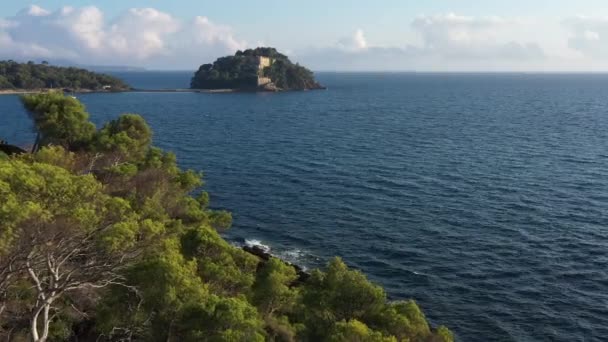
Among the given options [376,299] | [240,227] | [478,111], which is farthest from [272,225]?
[478,111]

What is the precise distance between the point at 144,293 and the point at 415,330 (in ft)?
46.6

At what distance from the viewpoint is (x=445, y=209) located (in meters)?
65.0

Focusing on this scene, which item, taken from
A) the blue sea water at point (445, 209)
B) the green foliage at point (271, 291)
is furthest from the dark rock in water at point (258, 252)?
the green foliage at point (271, 291)

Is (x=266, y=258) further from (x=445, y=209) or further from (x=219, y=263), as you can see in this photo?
(x=445, y=209)

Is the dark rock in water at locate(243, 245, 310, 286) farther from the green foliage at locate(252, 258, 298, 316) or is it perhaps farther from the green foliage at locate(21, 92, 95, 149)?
the green foliage at locate(21, 92, 95, 149)

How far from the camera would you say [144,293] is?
973 inches

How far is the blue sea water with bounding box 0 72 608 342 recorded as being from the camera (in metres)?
44.7

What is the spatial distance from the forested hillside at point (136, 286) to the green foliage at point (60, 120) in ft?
109

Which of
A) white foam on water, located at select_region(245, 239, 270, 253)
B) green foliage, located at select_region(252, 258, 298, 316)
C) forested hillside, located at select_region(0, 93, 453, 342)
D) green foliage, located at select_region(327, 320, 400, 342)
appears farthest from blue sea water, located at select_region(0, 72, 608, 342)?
green foliage, located at select_region(327, 320, 400, 342)

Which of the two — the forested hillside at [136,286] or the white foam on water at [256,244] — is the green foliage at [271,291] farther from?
the white foam on water at [256,244]

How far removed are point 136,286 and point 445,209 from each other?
4771 cm

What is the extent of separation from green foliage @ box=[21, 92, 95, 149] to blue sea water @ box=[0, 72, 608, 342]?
19.1 metres

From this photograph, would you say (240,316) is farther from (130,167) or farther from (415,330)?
(130,167)

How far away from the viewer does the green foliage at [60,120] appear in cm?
6095
